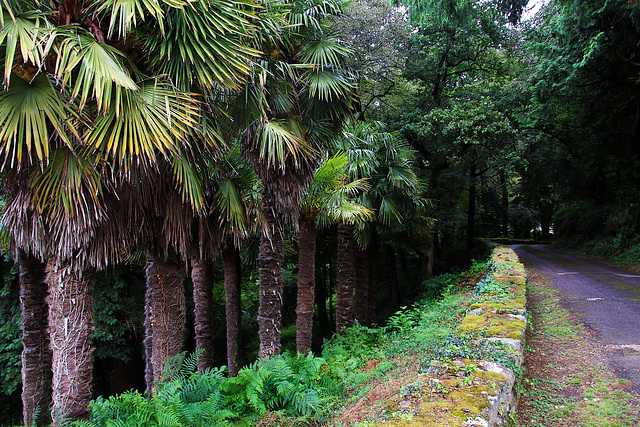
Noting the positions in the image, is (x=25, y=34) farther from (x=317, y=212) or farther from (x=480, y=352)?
(x=317, y=212)

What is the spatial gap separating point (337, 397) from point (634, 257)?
600 inches

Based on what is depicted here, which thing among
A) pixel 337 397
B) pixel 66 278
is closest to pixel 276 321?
pixel 337 397

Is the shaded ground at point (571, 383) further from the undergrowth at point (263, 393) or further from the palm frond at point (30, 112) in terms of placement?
the palm frond at point (30, 112)

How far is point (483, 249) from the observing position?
19.8 metres

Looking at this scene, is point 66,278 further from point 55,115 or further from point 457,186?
point 457,186

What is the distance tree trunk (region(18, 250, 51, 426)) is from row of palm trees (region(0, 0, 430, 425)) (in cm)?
2

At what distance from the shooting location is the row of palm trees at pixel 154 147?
3688 millimetres

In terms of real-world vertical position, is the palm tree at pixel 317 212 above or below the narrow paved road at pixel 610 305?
above

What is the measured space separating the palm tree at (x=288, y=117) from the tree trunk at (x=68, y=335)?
276cm

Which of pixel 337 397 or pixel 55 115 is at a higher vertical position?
pixel 55 115

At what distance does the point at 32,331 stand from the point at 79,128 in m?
5.39

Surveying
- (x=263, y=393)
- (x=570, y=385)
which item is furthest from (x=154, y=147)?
(x=570, y=385)

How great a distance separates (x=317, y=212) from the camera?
8.09 meters

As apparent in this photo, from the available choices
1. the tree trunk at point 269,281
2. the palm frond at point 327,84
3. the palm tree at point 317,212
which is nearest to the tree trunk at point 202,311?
the palm tree at point 317,212
